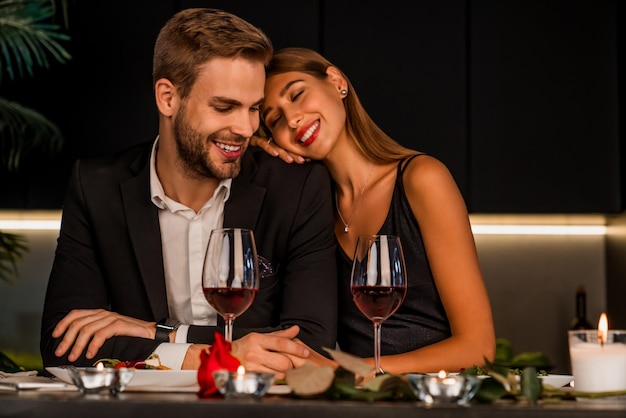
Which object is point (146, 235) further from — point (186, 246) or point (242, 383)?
point (242, 383)

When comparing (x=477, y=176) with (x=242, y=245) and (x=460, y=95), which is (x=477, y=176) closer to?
(x=460, y=95)

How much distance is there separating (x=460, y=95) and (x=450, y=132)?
0.49ft

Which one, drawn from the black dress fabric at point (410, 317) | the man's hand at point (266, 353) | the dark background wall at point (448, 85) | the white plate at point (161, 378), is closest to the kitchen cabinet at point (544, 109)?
the dark background wall at point (448, 85)

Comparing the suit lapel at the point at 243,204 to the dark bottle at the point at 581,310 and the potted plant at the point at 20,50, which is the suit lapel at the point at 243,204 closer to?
the potted plant at the point at 20,50

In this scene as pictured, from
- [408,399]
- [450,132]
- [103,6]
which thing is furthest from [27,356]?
[408,399]

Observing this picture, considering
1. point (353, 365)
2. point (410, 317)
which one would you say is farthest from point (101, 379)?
point (410, 317)

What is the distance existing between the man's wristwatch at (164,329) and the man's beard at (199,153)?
15.0 inches

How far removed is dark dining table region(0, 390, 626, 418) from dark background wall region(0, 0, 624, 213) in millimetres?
2664

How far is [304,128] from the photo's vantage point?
2119 mm

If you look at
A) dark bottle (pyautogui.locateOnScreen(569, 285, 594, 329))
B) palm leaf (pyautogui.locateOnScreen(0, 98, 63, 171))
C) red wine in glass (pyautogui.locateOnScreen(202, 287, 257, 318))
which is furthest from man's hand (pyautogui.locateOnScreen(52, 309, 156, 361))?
dark bottle (pyautogui.locateOnScreen(569, 285, 594, 329))

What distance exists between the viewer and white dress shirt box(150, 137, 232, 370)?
2021 millimetres

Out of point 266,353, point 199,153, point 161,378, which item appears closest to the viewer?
point 161,378

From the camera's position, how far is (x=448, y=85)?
11.7ft

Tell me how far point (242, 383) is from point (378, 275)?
39 cm
